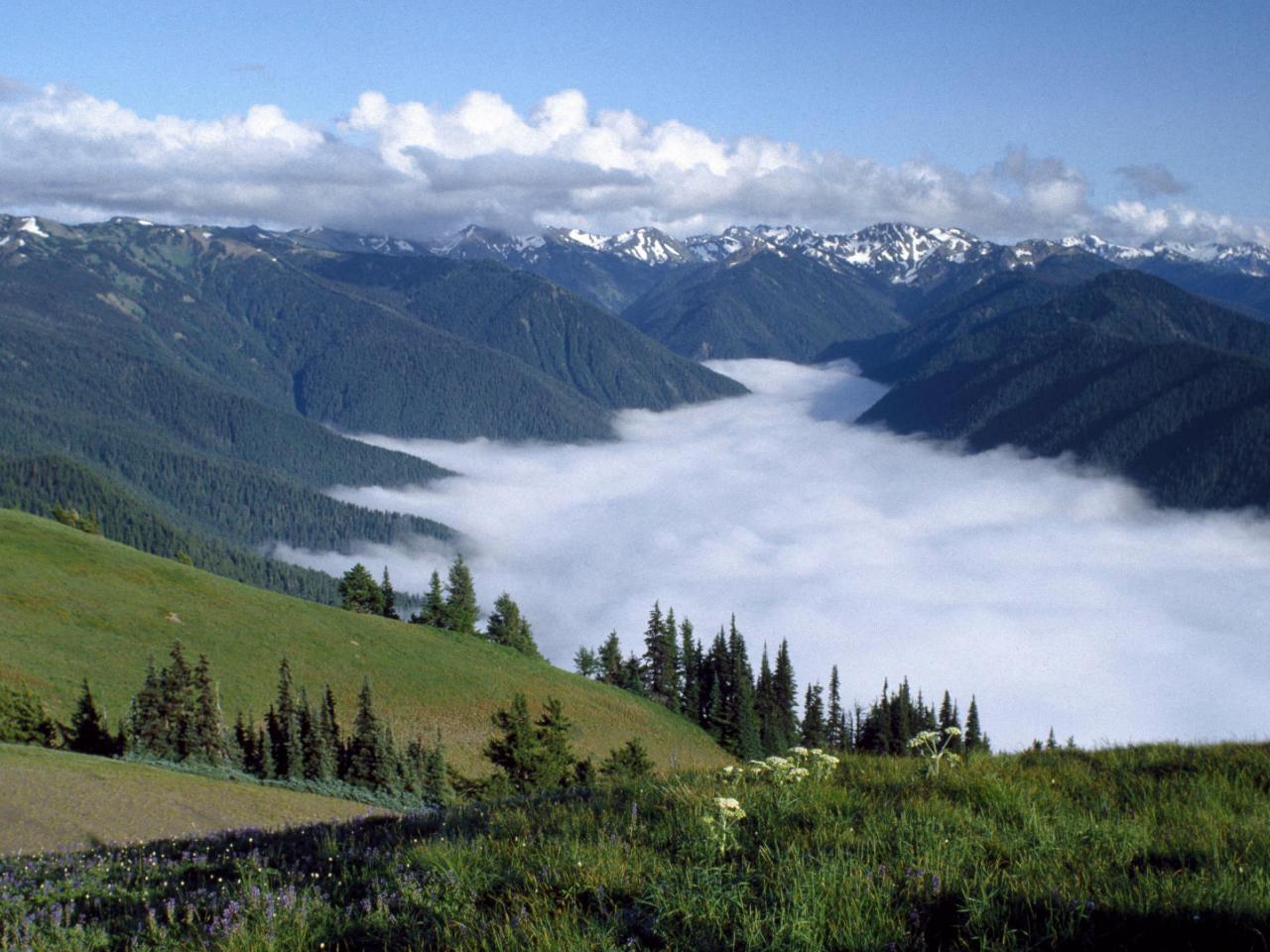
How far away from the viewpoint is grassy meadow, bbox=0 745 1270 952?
14.9 feet

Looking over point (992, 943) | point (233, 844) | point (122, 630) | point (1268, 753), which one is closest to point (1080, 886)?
point (992, 943)

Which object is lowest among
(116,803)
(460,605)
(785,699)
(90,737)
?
(785,699)

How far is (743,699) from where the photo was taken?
9562cm

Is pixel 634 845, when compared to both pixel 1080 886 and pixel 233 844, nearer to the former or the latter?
pixel 1080 886

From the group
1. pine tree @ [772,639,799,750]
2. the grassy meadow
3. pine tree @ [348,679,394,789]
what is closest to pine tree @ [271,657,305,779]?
pine tree @ [348,679,394,789]

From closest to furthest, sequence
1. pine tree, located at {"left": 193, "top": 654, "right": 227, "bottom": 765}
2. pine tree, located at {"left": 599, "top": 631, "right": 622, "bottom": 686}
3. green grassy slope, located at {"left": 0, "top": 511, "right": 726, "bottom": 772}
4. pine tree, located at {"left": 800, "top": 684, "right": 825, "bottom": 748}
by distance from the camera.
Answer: pine tree, located at {"left": 193, "top": 654, "right": 227, "bottom": 765}, green grassy slope, located at {"left": 0, "top": 511, "right": 726, "bottom": 772}, pine tree, located at {"left": 800, "top": 684, "right": 825, "bottom": 748}, pine tree, located at {"left": 599, "top": 631, "right": 622, "bottom": 686}

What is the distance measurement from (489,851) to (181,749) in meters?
44.8

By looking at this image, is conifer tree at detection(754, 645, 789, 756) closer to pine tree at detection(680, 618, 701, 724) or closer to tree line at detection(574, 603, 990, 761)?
tree line at detection(574, 603, 990, 761)

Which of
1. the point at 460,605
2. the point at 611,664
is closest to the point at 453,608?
the point at 460,605

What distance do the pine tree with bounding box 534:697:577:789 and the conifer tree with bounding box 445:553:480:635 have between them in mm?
55768

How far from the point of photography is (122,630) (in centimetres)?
6938

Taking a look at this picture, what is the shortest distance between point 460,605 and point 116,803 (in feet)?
268

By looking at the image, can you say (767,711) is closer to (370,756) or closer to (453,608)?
(453,608)

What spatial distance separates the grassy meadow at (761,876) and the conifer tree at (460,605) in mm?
97627
